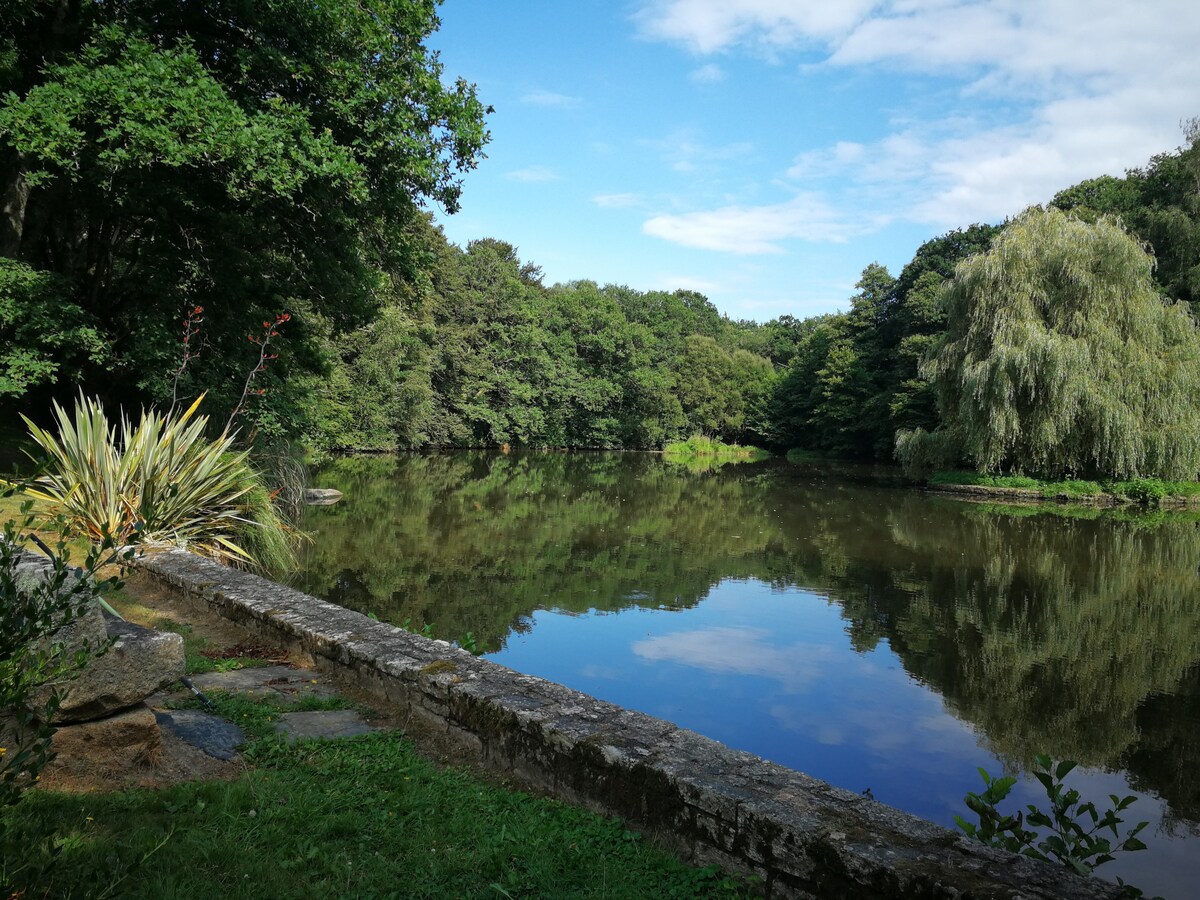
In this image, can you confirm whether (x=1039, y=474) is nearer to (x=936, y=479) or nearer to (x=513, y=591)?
(x=936, y=479)

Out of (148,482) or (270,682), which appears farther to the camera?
(148,482)

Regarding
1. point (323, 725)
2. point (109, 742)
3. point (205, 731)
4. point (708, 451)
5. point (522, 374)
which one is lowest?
point (323, 725)

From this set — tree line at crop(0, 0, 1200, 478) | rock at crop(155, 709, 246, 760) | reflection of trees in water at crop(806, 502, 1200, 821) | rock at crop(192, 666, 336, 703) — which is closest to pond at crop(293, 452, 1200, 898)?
reflection of trees in water at crop(806, 502, 1200, 821)

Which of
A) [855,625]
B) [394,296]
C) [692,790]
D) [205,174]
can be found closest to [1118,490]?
[855,625]

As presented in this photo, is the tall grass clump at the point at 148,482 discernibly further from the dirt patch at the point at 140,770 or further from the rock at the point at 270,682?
the dirt patch at the point at 140,770

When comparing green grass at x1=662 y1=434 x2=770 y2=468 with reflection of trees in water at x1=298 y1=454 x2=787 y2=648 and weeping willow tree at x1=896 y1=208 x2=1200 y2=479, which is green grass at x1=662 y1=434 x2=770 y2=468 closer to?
reflection of trees in water at x1=298 y1=454 x2=787 y2=648

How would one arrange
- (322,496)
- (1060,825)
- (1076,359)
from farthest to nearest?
(1076,359)
(322,496)
(1060,825)

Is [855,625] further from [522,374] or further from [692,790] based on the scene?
[522,374]

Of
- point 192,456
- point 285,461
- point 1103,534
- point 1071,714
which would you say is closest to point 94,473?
point 192,456

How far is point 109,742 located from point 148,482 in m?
4.98

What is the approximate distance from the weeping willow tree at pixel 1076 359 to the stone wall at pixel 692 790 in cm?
2200

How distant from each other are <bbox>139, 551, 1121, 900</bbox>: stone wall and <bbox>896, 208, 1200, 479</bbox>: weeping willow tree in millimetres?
22005

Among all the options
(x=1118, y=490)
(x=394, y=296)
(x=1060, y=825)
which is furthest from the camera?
(x=1118, y=490)

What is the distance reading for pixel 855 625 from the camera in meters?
9.06
